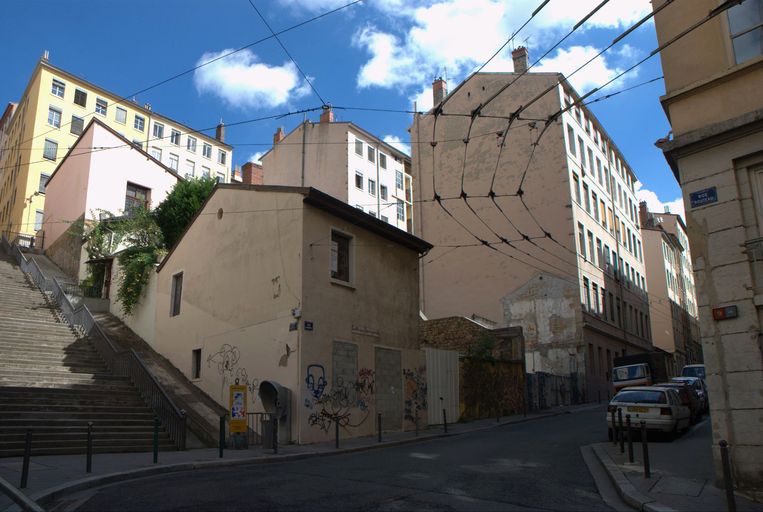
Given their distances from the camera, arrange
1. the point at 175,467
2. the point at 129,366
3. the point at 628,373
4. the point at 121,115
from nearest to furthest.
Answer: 1. the point at 175,467
2. the point at 129,366
3. the point at 628,373
4. the point at 121,115

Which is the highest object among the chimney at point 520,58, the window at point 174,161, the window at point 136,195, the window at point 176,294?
the window at point 174,161

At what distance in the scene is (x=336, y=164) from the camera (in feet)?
148

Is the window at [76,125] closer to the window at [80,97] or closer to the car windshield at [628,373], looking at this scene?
the window at [80,97]

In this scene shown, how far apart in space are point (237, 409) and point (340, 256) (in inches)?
234

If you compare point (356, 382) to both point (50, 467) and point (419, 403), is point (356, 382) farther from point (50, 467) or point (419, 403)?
point (50, 467)

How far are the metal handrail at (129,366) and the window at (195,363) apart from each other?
7.84 ft

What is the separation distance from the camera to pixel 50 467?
33.2 feet

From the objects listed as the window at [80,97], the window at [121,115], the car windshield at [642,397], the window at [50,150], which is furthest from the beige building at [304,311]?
the window at [121,115]

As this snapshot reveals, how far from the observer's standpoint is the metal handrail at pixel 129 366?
14.3 metres

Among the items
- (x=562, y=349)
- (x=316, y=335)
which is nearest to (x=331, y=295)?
(x=316, y=335)

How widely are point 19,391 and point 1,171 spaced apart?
2089 inches

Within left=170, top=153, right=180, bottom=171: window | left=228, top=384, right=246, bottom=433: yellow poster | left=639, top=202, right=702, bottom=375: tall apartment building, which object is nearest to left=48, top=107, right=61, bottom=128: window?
left=170, top=153, right=180, bottom=171: window

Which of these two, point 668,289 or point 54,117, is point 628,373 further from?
point 54,117

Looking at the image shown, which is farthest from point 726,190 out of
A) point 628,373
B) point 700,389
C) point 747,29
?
point 628,373
